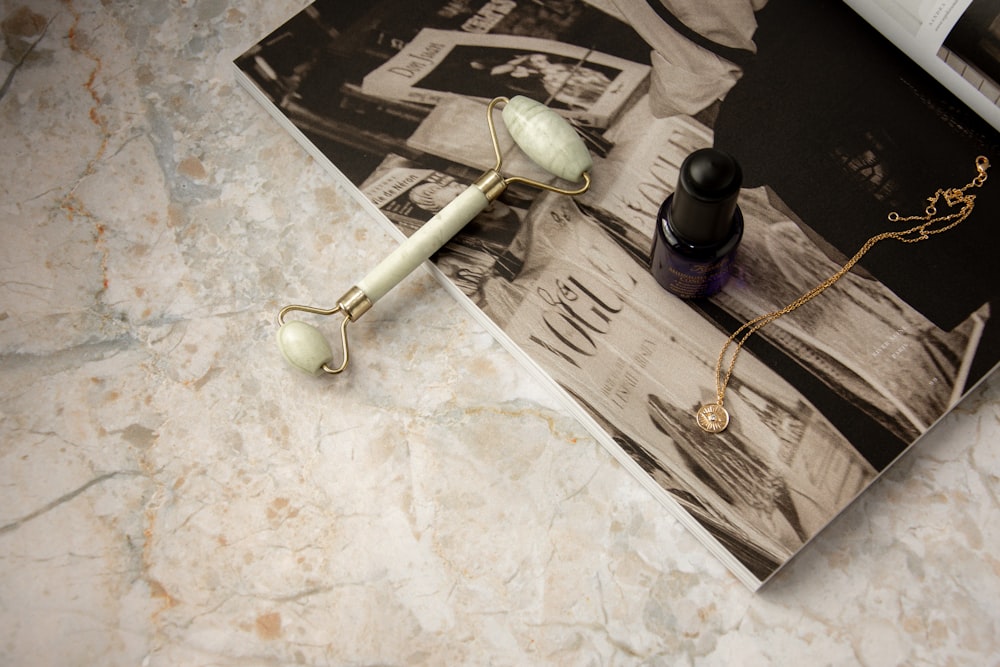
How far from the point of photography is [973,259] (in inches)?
30.8

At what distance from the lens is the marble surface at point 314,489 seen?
734 millimetres

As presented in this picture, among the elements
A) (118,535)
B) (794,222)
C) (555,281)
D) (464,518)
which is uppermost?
(794,222)

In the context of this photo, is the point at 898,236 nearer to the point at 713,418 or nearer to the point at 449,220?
the point at 713,418

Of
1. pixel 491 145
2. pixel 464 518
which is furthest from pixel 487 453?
pixel 491 145

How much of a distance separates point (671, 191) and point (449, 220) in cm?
20

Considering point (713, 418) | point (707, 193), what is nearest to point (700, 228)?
point (707, 193)

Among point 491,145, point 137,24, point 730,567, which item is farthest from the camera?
point 137,24

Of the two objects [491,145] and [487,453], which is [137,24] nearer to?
[491,145]

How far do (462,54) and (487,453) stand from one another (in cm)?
38

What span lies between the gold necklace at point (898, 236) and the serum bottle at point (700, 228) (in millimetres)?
46

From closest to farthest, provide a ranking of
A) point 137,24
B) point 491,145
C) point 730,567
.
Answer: point 730,567 < point 491,145 < point 137,24

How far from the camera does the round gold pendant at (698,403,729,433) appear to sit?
75 cm

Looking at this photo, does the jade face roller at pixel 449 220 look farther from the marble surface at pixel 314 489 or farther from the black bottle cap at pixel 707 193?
the black bottle cap at pixel 707 193

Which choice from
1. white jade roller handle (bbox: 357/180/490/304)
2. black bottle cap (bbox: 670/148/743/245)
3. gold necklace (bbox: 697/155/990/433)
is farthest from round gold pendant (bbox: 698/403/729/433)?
white jade roller handle (bbox: 357/180/490/304)
